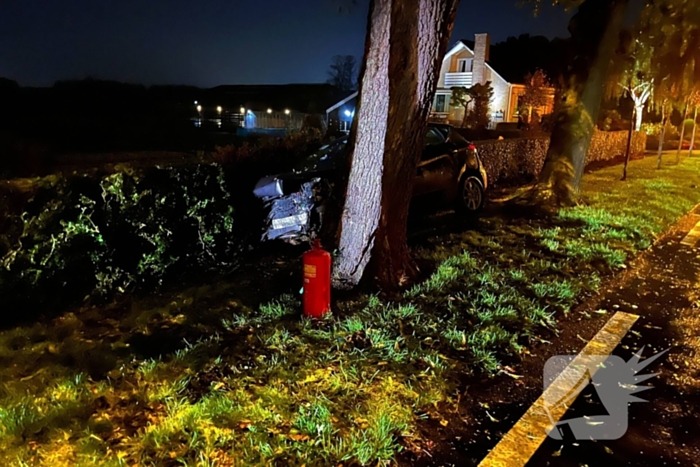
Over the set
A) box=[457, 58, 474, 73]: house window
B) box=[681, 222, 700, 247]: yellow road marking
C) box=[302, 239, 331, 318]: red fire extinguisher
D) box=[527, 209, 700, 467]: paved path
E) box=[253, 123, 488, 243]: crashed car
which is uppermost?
box=[457, 58, 474, 73]: house window

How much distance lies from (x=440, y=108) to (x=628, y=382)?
38.3 meters

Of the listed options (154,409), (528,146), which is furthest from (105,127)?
(154,409)

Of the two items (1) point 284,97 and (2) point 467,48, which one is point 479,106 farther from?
(1) point 284,97

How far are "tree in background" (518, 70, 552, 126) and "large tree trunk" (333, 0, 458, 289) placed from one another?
2794cm

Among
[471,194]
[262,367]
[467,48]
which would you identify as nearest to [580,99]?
[471,194]

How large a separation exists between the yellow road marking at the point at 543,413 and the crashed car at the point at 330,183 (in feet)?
9.31

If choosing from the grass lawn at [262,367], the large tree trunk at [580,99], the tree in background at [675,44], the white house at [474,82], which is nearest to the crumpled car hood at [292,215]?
the grass lawn at [262,367]

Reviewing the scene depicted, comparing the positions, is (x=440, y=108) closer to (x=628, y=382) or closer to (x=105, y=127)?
(x=105, y=127)

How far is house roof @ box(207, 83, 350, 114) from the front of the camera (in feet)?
154

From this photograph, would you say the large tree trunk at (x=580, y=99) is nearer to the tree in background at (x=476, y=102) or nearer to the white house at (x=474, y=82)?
the tree in background at (x=476, y=102)

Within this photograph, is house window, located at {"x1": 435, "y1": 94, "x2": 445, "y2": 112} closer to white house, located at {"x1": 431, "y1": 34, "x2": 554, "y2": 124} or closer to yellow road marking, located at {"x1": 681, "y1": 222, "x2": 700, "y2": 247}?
white house, located at {"x1": 431, "y1": 34, "x2": 554, "y2": 124}

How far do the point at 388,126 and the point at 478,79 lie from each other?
3370cm

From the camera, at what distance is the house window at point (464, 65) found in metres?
38.2

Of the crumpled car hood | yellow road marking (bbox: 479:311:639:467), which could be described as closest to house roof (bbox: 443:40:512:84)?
the crumpled car hood
